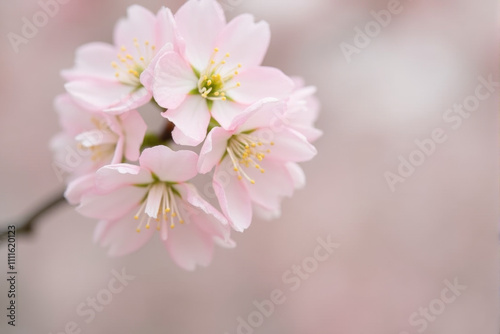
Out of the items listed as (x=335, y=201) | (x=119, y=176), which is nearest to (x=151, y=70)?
(x=119, y=176)

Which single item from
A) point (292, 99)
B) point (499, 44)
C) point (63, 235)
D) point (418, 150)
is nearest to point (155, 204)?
point (292, 99)

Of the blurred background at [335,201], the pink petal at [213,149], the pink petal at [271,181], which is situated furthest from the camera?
the blurred background at [335,201]

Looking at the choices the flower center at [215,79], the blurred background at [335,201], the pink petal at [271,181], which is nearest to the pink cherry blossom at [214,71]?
→ the flower center at [215,79]

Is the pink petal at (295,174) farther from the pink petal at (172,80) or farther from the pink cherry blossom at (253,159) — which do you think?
the pink petal at (172,80)

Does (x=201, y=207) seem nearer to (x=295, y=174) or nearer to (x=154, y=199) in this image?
(x=154, y=199)

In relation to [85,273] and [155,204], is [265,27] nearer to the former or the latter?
[155,204]

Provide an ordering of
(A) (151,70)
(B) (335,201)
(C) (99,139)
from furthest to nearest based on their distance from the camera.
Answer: (B) (335,201) < (C) (99,139) < (A) (151,70)

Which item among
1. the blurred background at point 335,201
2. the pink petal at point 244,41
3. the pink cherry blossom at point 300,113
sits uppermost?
the pink petal at point 244,41
